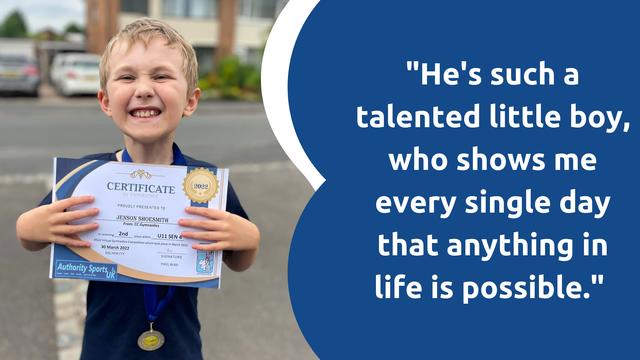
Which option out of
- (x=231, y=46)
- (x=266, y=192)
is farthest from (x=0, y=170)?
(x=231, y=46)

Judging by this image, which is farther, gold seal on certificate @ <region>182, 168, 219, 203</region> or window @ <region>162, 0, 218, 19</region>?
window @ <region>162, 0, 218, 19</region>

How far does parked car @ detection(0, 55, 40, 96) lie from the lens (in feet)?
56.7

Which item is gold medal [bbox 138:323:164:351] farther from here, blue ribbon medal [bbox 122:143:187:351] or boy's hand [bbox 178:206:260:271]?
boy's hand [bbox 178:206:260:271]

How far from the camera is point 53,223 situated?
1.65m

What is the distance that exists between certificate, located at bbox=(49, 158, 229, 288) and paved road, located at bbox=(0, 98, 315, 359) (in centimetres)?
173

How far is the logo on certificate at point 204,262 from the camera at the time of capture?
1.76 metres

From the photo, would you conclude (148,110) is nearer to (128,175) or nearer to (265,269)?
(128,175)

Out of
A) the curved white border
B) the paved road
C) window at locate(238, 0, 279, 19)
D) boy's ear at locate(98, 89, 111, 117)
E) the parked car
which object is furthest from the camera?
window at locate(238, 0, 279, 19)

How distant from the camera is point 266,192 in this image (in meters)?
7.16

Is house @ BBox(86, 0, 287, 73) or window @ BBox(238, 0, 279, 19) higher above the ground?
window @ BBox(238, 0, 279, 19)

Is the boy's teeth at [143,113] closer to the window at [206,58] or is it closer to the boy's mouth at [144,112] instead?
the boy's mouth at [144,112]

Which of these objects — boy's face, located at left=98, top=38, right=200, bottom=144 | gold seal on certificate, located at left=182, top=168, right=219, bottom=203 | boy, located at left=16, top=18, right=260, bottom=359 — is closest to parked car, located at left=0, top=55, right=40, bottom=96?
boy, located at left=16, top=18, right=260, bottom=359

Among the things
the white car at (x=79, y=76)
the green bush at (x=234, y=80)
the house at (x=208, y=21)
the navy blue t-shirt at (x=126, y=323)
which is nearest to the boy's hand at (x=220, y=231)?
the navy blue t-shirt at (x=126, y=323)

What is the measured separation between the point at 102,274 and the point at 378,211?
152cm
